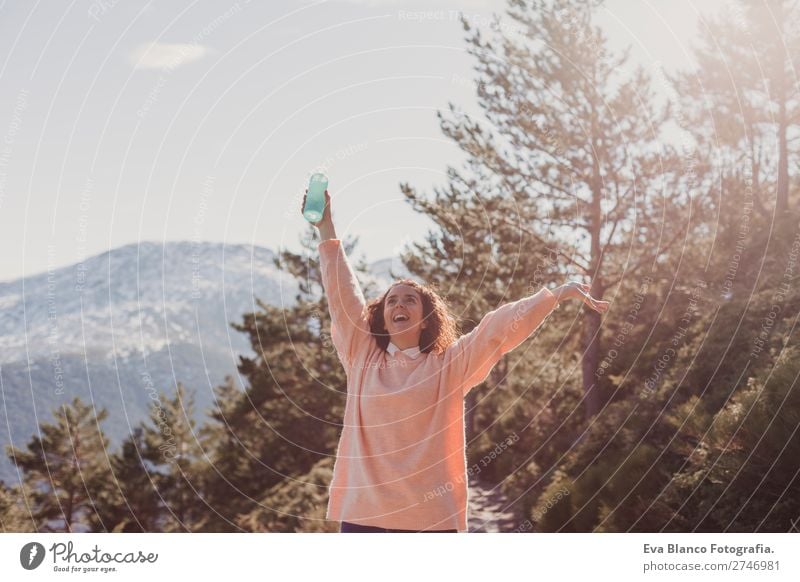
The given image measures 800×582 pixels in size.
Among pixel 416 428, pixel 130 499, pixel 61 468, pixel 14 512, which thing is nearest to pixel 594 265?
pixel 416 428

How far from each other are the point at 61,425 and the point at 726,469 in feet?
135

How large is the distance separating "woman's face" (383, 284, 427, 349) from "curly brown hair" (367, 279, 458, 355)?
0.14ft

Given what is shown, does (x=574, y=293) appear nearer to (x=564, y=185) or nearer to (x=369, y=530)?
(x=369, y=530)

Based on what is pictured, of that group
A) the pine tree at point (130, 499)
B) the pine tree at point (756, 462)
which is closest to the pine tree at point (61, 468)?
the pine tree at point (130, 499)

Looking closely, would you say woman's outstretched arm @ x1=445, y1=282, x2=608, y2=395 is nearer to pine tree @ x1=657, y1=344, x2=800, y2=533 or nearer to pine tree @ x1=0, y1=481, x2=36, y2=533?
pine tree @ x1=657, y1=344, x2=800, y2=533

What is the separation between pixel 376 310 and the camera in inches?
207

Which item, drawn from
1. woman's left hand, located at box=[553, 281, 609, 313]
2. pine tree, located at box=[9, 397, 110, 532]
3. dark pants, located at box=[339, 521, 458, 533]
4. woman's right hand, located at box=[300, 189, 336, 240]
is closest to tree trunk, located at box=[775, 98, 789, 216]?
woman's left hand, located at box=[553, 281, 609, 313]

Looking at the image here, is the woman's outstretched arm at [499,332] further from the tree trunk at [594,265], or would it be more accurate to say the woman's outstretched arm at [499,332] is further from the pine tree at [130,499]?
the pine tree at [130,499]

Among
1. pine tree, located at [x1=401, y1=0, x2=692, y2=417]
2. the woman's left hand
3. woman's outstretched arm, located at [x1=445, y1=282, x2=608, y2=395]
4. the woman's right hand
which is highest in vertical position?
pine tree, located at [x1=401, y1=0, x2=692, y2=417]

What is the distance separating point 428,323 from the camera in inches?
202

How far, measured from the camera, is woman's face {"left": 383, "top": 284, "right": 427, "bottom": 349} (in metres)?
4.98

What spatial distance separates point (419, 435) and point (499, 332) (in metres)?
0.68

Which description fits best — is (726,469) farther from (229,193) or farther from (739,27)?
(739,27)
